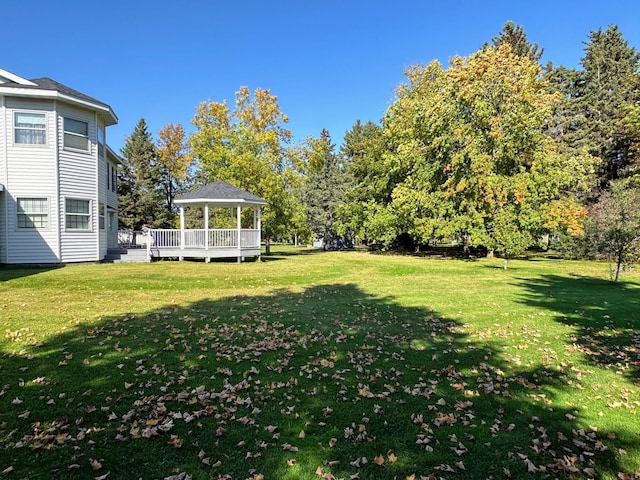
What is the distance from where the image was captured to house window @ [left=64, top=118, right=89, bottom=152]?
15.8 meters

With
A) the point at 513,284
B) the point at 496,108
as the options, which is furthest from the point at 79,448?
the point at 496,108

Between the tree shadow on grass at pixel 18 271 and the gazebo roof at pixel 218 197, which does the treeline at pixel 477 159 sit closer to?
the gazebo roof at pixel 218 197

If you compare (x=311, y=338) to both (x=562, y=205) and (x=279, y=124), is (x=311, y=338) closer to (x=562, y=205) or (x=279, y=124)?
(x=562, y=205)

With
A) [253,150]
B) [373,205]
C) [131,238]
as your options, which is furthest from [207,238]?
[373,205]

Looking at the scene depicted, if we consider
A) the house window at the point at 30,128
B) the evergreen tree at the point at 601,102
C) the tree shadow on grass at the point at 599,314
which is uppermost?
the evergreen tree at the point at 601,102

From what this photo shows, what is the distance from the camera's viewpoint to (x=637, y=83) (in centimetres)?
2981

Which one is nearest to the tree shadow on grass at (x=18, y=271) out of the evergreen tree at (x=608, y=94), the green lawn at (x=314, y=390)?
the green lawn at (x=314, y=390)

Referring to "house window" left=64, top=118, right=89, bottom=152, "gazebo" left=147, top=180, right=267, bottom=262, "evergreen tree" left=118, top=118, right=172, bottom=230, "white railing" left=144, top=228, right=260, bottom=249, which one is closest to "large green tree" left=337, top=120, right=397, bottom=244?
"gazebo" left=147, top=180, right=267, bottom=262

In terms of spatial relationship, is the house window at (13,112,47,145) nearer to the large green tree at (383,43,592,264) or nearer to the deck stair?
the deck stair

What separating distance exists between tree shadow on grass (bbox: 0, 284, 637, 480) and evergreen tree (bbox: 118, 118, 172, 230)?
32.5 metres

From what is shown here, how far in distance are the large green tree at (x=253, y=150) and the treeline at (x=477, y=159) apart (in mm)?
94

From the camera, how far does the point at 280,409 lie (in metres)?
3.85

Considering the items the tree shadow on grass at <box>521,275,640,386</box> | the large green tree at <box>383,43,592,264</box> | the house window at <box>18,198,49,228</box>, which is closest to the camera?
the tree shadow on grass at <box>521,275,640,386</box>

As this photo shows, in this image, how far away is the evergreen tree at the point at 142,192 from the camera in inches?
1427
